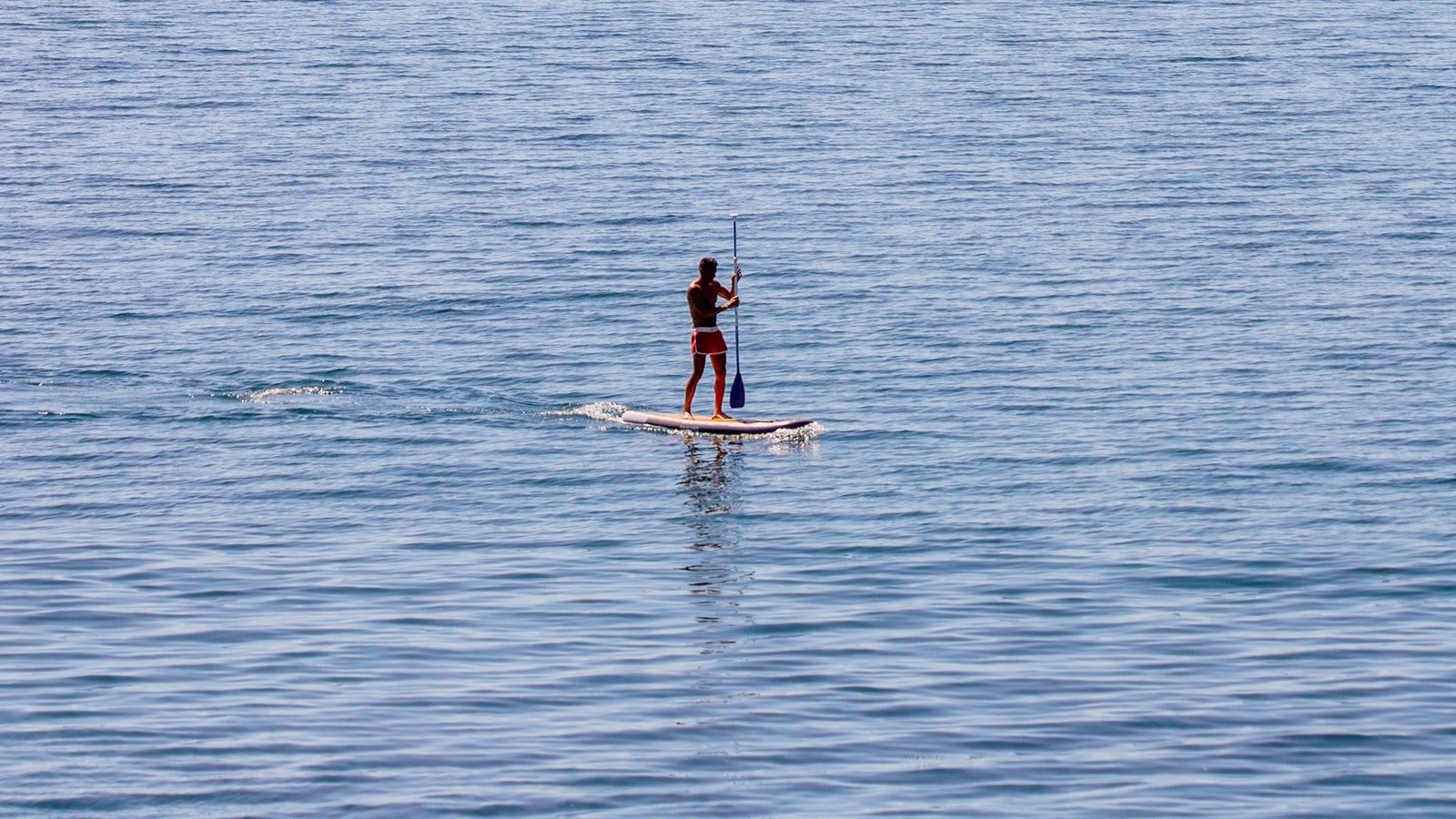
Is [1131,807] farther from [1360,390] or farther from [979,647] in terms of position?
[1360,390]

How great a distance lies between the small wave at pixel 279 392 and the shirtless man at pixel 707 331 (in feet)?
17.0

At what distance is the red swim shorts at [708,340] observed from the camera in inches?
932

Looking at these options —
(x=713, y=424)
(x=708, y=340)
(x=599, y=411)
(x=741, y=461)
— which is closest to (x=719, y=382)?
(x=708, y=340)

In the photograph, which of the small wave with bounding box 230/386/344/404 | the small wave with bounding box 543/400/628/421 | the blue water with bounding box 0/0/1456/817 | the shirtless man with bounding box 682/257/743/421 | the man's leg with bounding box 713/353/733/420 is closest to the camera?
the blue water with bounding box 0/0/1456/817

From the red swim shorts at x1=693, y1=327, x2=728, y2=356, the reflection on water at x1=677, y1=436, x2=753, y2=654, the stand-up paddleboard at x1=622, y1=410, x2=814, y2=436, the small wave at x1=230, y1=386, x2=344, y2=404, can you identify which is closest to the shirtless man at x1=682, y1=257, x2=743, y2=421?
the red swim shorts at x1=693, y1=327, x2=728, y2=356

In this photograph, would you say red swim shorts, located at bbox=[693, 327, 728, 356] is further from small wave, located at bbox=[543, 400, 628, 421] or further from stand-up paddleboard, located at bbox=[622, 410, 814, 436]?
small wave, located at bbox=[543, 400, 628, 421]

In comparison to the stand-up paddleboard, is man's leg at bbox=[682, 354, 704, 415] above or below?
above

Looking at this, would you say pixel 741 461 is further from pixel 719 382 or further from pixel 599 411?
pixel 599 411

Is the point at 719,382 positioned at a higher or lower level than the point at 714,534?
higher

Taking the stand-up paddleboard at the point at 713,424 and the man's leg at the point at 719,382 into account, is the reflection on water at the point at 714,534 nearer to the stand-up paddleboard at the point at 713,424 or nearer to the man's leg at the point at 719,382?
the stand-up paddleboard at the point at 713,424

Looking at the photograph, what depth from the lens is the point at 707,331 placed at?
2366 centimetres

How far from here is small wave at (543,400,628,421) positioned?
79.3 ft

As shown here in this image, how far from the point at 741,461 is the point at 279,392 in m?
7.23

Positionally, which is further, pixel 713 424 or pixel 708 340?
pixel 708 340
